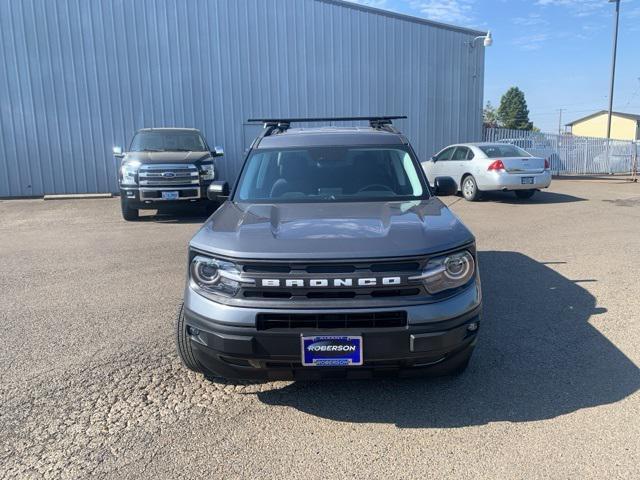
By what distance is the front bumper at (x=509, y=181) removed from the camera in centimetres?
1274

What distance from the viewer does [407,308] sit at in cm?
283

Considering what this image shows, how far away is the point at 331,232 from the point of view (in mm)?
3125

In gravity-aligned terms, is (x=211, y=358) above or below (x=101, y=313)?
above

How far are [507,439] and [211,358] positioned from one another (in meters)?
1.77

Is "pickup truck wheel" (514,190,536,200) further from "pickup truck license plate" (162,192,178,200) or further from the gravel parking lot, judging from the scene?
"pickup truck license plate" (162,192,178,200)

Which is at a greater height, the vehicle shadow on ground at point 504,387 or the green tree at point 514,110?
the green tree at point 514,110

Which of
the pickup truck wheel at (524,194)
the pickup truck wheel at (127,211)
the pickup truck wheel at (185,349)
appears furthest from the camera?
the pickup truck wheel at (524,194)

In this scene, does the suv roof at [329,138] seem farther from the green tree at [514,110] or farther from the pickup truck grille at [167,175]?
the green tree at [514,110]

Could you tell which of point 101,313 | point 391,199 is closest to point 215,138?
point 101,313

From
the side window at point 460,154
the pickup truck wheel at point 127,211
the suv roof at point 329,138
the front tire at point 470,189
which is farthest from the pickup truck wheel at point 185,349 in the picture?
the side window at point 460,154

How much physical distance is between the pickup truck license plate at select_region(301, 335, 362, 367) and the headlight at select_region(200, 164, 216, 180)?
8.39 metres

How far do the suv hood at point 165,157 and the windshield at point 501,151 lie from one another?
7243 mm

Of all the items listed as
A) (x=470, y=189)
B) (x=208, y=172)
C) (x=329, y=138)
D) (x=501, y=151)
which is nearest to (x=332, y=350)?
(x=329, y=138)

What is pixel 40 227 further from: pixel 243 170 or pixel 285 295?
pixel 285 295
